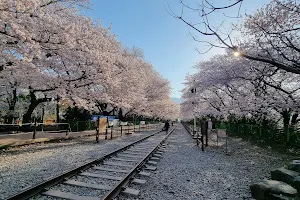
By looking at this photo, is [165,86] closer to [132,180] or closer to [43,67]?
[43,67]

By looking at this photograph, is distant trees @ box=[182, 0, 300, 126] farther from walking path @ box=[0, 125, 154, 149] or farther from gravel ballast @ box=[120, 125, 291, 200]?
walking path @ box=[0, 125, 154, 149]

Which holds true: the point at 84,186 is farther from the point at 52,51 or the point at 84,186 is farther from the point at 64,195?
the point at 52,51

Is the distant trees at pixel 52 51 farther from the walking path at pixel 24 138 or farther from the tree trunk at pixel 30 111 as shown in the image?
the walking path at pixel 24 138

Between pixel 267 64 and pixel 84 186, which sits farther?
pixel 267 64

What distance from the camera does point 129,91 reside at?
977 inches

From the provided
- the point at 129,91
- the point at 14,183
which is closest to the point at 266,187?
the point at 14,183

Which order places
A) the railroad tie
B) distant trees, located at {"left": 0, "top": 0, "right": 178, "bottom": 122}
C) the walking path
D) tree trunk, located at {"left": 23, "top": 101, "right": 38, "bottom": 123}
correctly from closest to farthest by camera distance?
the railroad tie < distant trees, located at {"left": 0, "top": 0, "right": 178, "bottom": 122} < the walking path < tree trunk, located at {"left": 23, "top": 101, "right": 38, "bottom": 123}

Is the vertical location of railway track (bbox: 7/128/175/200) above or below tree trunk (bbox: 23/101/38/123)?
below

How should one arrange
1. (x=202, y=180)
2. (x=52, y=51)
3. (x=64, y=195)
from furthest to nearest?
1. (x=52, y=51)
2. (x=202, y=180)
3. (x=64, y=195)

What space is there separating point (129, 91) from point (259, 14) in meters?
15.9

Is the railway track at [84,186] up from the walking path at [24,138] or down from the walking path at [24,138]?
down

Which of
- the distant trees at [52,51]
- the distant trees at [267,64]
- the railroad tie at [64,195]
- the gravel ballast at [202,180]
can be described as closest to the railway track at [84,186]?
the railroad tie at [64,195]

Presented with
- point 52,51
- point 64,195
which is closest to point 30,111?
point 52,51

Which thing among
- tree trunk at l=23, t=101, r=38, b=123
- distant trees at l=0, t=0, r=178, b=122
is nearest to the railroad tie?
distant trees at l=0, t=0, r=178, b=122
